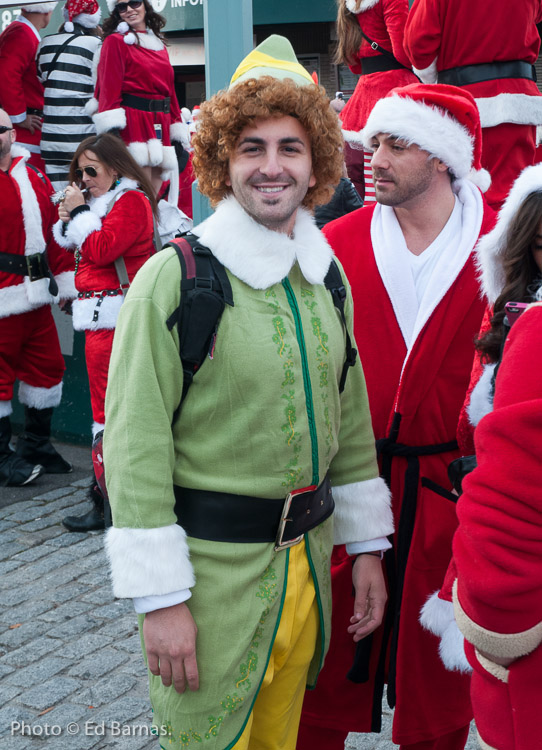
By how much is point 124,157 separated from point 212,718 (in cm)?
391

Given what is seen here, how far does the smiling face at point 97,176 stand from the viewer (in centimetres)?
526

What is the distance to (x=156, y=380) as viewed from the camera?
202 cm

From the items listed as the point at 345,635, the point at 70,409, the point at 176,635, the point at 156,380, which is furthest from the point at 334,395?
the point at 70,409

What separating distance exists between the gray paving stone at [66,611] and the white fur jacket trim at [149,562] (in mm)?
2427

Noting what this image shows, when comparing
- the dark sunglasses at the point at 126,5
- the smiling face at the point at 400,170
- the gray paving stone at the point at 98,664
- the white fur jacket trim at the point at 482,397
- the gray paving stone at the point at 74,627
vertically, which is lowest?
the gray paving stone at the point at 74,627

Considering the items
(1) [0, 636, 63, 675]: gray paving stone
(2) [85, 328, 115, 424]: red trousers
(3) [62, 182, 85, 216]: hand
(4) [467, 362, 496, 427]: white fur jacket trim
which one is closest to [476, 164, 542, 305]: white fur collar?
(4) [467, 362, 496, 427]: white fur jacket trim

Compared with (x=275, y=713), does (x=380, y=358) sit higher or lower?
higher

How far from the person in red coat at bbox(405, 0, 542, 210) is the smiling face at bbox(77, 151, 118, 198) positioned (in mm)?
1888

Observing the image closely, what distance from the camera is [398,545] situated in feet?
9.25

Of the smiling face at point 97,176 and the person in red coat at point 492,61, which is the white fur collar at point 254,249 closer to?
the person in red coat at point 492,61

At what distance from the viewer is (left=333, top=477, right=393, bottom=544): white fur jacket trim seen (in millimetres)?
2531

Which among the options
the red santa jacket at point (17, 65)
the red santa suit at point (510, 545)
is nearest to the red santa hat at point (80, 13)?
the red santa jacket at point (17, 65)

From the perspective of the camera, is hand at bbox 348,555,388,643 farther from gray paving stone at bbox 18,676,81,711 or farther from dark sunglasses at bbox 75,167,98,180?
dark sunglasses at bbox 75,167,98,180

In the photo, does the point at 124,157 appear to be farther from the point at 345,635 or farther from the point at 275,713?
the point at 275,713
